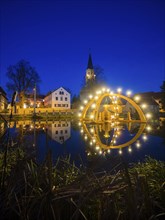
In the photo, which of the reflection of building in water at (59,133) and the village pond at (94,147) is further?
the reflection of building in water at (59,133)

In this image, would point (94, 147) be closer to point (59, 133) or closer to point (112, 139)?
point (112, 139)

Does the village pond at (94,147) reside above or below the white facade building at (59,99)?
below

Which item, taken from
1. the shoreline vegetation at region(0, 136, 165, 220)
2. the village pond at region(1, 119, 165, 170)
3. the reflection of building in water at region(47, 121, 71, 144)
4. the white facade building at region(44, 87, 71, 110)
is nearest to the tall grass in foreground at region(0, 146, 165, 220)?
the shoreline vegetation at region(0, 136, 165, 220)

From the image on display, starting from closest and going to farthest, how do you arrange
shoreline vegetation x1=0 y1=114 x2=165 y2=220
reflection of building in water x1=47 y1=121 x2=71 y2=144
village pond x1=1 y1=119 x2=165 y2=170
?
shoreline vegetation x1=0 y1=114 x2=165 y2=220 < village pond x1=1 y1=119 x2=165 y2=170 < reflection of building in water x1=47 y1=121 x2=71 y2=144

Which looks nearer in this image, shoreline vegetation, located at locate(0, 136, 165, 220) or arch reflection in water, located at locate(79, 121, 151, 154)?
shoreline vegetation, located at locate(0, 136, 165, 220)

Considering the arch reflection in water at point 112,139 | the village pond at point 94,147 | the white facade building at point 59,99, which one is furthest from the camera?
the white facade building at point 59,99

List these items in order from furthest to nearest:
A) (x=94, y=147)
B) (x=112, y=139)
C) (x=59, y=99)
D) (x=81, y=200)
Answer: (x=59, y=99) → (x=112, y=139) → (x=94, y=147) → (x=81, y=200)

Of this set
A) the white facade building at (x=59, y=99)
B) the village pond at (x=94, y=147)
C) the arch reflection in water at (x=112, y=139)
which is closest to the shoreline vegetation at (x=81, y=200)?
the village pond at (x=94, y=147)

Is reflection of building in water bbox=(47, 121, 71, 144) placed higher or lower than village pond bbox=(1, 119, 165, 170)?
higher

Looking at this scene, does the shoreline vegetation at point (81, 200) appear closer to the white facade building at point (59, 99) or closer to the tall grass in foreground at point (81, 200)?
the tall grass in foreground at point (81, 200)

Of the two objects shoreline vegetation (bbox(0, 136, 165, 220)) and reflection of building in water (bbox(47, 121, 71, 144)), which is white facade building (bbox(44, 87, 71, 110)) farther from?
shoreline vegetation (bbox(0, 136, 165, 220))

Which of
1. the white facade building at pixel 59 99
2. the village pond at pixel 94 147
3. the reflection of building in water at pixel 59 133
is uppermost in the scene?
the white facade building at pixel 59 99

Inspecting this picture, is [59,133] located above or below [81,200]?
below

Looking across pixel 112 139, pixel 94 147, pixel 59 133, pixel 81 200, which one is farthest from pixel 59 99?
pixel 81 200
